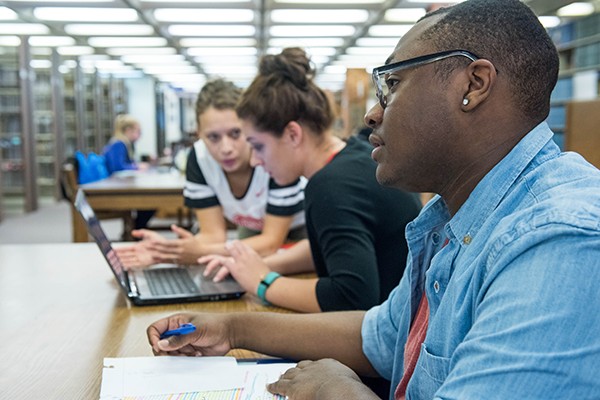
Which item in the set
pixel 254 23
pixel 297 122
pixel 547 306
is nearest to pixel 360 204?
pixel 297 122

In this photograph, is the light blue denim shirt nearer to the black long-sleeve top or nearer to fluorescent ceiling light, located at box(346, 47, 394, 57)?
the black long-sleeve top

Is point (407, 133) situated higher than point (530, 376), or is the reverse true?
point (407, 133)

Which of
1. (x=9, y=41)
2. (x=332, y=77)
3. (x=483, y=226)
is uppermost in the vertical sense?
(x=332, y=77)

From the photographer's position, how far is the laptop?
1.19 m

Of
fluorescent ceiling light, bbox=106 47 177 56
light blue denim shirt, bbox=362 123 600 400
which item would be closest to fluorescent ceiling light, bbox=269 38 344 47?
fluorescent ceiling light, bbox=106 47 177 56

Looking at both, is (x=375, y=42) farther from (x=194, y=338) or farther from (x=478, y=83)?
(x=478, y=83)

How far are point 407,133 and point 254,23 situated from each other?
22.9 ft

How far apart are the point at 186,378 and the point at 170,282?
571 mm

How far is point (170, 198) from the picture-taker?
3.36 metres

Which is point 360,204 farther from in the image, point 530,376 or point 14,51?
point 14,51

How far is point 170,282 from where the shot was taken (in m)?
1.35

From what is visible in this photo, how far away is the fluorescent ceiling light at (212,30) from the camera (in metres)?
7.41

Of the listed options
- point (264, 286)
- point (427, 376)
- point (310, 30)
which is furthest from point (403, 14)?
point (427, 376)

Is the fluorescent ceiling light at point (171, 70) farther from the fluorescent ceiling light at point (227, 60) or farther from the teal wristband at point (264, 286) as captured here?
the teal wristband at point (264, 286)
